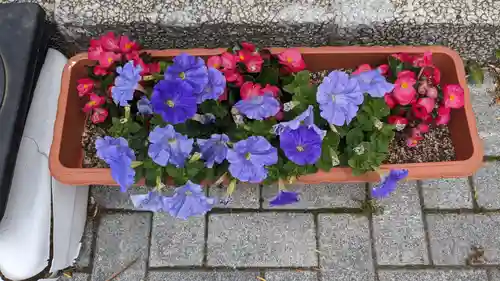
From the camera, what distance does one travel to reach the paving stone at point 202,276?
7.07 feet

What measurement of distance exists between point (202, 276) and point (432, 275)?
34.1 inches

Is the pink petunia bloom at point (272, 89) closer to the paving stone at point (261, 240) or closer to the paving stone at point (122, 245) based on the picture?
the paving stone at point (261, 240)

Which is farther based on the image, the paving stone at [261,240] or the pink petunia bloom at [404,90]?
the paving stone at [261,240]

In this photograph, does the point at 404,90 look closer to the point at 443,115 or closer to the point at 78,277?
the point at 443,115

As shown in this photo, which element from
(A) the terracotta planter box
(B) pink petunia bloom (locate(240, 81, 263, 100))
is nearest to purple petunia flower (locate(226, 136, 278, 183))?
(B) pink petunia bloom (locate(240, 81, 263, 100))

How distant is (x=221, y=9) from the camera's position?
2.08 metres

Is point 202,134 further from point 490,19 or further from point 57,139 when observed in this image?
point 490,19

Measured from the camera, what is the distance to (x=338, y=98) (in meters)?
1.61

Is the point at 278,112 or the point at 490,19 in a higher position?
the point at 490,19

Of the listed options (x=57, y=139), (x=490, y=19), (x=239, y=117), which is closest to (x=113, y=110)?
(x=57, y=139)

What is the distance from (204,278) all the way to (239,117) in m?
0.72

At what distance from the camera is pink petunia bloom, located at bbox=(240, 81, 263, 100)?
1.78 metres

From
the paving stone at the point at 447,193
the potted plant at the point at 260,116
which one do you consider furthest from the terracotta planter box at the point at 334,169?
the paving stone at the point at 447,193

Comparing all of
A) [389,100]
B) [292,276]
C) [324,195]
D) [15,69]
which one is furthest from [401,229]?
[15,69]
